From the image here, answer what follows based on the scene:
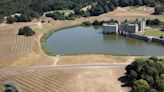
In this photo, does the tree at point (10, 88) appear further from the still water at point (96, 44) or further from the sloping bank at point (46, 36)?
the still water at point (96, 44)

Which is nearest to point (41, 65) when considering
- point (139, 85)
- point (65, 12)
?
point (139, 85)

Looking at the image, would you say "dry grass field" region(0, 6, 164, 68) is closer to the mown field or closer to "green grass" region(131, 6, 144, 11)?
the mown field

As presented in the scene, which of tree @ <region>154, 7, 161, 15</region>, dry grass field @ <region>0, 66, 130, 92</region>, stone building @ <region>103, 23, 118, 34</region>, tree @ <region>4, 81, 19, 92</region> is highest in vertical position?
tree @ <region>154, 7, 161, 15</region>

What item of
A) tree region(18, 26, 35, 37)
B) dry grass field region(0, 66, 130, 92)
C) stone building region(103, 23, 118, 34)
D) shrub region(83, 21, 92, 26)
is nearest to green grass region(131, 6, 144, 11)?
shrub region(83, 21, 92, 26)

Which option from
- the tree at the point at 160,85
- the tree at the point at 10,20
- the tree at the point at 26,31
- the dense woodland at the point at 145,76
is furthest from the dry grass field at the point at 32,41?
the tree at the point at 160,85

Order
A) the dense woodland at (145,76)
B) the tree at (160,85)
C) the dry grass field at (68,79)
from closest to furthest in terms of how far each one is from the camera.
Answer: the tree at (160,85)
the dense woodland at (145,76)
the dry grass field at (68,79)
